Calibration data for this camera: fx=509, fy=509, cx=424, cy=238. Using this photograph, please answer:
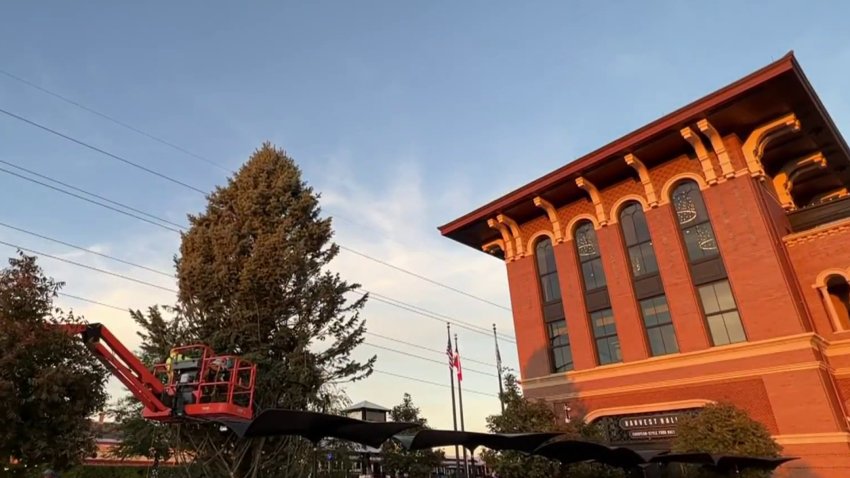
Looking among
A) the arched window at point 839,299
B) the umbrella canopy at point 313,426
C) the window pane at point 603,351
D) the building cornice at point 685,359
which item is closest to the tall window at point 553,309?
the building cornice at point 685,359

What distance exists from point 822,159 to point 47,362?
3078cm

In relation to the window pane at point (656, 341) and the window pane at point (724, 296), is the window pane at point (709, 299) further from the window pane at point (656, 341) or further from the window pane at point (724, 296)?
the window pane at point (656, 341)

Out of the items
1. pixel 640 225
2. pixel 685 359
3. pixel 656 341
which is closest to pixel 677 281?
pixel 656 341

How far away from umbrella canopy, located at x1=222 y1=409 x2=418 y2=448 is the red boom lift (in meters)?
3.27

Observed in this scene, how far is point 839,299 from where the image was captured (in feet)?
67.5

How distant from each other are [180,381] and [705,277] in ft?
64.2

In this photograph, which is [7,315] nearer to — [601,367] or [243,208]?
[243,208]

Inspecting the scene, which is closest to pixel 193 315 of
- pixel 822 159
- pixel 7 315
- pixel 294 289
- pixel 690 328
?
pixel 294 289

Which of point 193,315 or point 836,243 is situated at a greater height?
point 836,243

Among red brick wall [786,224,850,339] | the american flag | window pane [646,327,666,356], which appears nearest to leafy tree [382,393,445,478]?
the american flag

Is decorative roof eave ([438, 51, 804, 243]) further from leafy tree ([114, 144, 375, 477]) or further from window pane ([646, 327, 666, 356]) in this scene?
leafy tree ([114, 144, 375, 477])

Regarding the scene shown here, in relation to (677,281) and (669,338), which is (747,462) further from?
(677,281)

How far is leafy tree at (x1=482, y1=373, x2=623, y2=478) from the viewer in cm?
1905

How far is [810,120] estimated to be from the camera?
21328 mm
